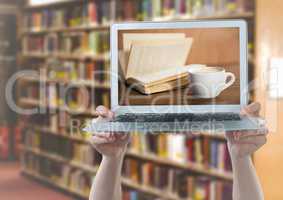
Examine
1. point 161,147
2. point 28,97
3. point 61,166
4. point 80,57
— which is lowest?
point 61,166

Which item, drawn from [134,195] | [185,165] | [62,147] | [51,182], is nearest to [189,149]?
[185,165]

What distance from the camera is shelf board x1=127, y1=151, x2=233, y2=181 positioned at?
338 centimetres

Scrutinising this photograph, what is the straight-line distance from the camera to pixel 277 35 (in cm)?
290

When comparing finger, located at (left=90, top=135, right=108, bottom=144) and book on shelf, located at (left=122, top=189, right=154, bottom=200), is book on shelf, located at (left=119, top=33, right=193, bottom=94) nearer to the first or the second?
finger, located at (left=90, top=135, right=108, bottom=144)

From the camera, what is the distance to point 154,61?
4.29 feet

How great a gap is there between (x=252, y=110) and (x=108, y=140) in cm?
32

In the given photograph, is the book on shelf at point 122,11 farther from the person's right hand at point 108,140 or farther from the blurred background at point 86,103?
the person's right hand at point 108,140

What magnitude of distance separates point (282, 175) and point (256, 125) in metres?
2.12

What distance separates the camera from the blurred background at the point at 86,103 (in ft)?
9.96

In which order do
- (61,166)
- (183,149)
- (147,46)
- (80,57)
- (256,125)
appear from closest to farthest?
(256,125) < (147,46) < (183,149) < (80,57) < (61,166)

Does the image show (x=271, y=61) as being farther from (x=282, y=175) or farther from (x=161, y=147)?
(x=161, y=147)

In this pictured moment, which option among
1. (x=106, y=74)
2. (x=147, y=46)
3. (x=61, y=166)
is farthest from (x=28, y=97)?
(x=147, y=46)

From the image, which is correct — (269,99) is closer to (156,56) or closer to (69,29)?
(156,56)

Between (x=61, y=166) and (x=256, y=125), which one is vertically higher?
(x=256, y=125)
